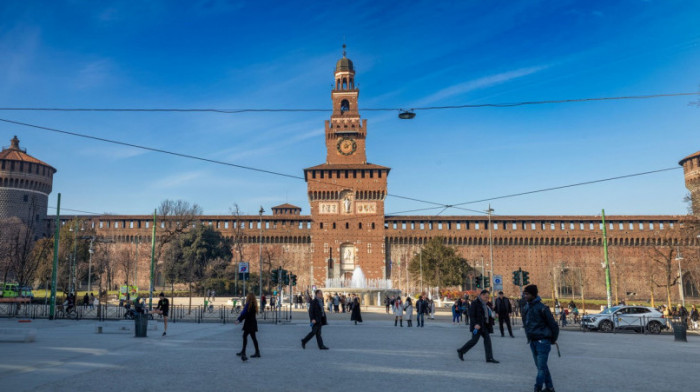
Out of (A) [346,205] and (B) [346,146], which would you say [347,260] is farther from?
(B) [346,146]

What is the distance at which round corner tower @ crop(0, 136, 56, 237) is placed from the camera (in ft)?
209

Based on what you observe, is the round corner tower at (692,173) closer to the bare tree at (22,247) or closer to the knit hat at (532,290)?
the knit hat at (532,290)

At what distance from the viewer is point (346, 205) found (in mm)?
60906

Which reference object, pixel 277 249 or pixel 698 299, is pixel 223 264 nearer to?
pixel 277 249

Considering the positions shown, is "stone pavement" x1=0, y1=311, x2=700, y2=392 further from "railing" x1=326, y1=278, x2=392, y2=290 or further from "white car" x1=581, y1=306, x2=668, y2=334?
"railing" x1=326, y1=278, x2=392, y2=290

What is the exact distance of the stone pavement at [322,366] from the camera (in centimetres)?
735

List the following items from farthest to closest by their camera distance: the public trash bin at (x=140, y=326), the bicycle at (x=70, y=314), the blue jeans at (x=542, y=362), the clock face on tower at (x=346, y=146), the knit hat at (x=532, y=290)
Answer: the clock face on tower at (x=346, y=146), the bicycle at (x=70, y=314), the public trash bin at (x=140, y=326), the knit hat at (x=532, y=290), the blue jeans at (x=542, y=362)

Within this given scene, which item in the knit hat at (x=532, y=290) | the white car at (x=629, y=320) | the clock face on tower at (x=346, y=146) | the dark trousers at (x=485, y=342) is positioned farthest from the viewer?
A: the clock face on tower at (x=346, y=146)

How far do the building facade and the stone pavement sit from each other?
4600 cm

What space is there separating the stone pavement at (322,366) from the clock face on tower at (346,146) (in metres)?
49.2

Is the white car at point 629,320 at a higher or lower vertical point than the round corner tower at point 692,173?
lower

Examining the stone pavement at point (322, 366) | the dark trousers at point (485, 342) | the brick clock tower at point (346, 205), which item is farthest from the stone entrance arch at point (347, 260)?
the dark trousers at point (485, 342)

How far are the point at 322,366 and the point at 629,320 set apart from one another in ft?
54.6

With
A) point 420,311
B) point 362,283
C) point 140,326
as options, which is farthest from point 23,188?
point 420,311
